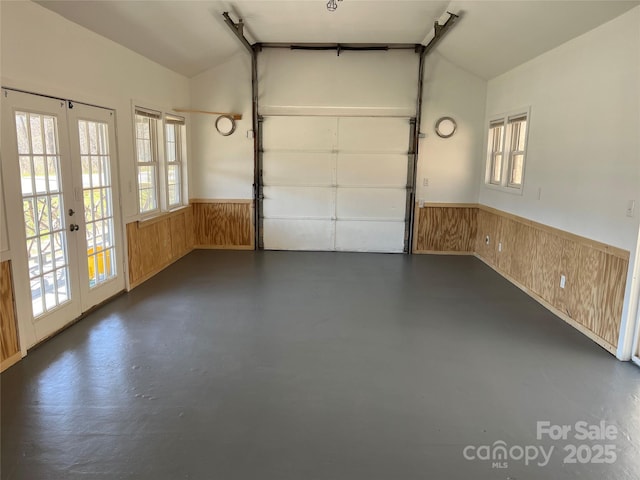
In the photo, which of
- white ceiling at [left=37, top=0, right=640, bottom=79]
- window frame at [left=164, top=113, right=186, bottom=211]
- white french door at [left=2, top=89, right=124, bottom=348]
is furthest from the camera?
window frame at [left=164, top=113, right=186, bottom=211]

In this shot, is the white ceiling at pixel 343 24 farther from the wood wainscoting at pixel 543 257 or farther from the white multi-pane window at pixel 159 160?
the wood wainscoting at pixel 543 257

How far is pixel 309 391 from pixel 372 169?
4484 mm

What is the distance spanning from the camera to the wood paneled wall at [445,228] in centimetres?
666

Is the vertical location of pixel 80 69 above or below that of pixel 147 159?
above

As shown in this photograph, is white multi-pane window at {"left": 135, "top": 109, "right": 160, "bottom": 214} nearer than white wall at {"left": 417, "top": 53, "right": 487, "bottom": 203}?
Yes

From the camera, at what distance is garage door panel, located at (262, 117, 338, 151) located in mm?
6559

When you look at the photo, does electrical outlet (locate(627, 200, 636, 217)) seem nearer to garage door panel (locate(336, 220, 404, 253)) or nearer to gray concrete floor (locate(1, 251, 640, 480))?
gray concrete floor (locate(1, 251, 640, 480))

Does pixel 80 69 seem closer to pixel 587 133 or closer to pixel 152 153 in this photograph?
pixel 152 153

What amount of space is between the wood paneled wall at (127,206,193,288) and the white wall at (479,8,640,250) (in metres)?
4.39

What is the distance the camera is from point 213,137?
6.62 m

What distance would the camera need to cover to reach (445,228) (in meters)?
6.72

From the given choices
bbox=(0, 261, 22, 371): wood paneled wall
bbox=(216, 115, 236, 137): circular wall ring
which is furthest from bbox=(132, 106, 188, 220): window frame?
bbox=(0, 261, 22, 371): wood paneled wall

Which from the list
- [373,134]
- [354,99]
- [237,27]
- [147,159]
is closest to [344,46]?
[354,99]

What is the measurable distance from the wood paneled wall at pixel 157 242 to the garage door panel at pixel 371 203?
2.33 metres
